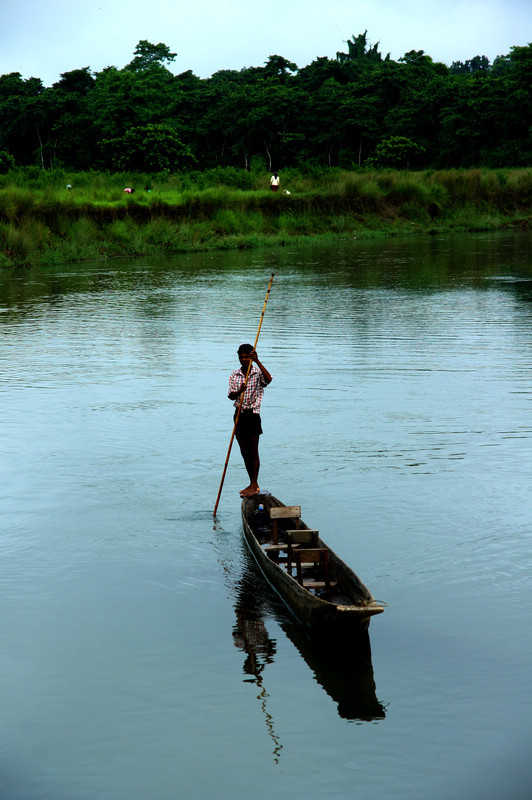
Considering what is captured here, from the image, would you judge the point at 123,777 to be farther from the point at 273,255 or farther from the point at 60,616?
the point at 273,255

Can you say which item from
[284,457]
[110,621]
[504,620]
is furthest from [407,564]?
[284,457]

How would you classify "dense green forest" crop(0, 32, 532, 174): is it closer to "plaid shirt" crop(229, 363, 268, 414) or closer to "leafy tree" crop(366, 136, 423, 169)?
"leafy tree" crop(366, 136, 423, 169)

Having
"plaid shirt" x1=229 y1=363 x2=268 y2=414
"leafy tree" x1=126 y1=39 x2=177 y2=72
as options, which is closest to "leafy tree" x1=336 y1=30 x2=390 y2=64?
"leafy tree" x1=126 y1=39 x2=177 y2=72

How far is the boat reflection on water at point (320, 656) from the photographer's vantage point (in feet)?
18.4

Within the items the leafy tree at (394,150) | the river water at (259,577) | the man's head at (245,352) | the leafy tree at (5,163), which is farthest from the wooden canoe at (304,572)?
the leafy tree at (394,150)

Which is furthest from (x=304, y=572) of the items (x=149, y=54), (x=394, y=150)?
(x=149, y=54)

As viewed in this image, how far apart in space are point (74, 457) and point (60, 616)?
4079 millimetres

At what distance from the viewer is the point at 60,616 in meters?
6.79

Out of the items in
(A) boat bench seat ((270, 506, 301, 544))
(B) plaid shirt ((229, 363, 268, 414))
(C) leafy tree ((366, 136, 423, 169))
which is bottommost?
(A) boat bench seat ((270, 506, 301, 544))

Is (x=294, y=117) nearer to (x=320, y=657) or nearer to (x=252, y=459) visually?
(x=252, y=459)

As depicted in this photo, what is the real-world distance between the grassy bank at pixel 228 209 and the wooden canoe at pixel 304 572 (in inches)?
1095

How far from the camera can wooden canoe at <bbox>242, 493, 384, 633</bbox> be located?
580cm

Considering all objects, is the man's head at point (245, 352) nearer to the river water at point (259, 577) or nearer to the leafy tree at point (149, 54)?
the river water at point (259, 577)

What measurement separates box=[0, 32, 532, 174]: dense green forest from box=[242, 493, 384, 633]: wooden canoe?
53993mm
